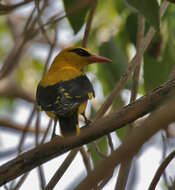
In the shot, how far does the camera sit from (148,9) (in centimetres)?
184

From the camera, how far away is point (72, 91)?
3.24m

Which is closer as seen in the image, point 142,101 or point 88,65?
point 142,101

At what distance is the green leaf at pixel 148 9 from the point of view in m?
1.83

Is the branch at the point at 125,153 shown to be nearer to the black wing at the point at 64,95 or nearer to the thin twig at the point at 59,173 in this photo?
the thin twig at the point at 59,173

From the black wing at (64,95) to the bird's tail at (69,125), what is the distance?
2.5 inches

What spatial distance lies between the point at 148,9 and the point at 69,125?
1.23 metres

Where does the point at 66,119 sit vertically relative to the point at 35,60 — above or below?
below

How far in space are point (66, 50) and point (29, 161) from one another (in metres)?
2.99

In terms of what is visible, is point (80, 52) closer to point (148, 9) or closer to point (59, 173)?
point (59, 173)

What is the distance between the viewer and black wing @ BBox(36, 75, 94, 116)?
2884 millimetres

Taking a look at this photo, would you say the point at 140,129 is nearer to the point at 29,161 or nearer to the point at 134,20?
the point at 29,161

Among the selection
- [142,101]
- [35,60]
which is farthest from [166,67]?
[35,60]

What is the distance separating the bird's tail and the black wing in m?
0.06

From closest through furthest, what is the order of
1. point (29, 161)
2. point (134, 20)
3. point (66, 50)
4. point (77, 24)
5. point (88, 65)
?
point (29, 161) < point (77, 24) < point (134, 20) < point (88, 65) < point (66, 50)
